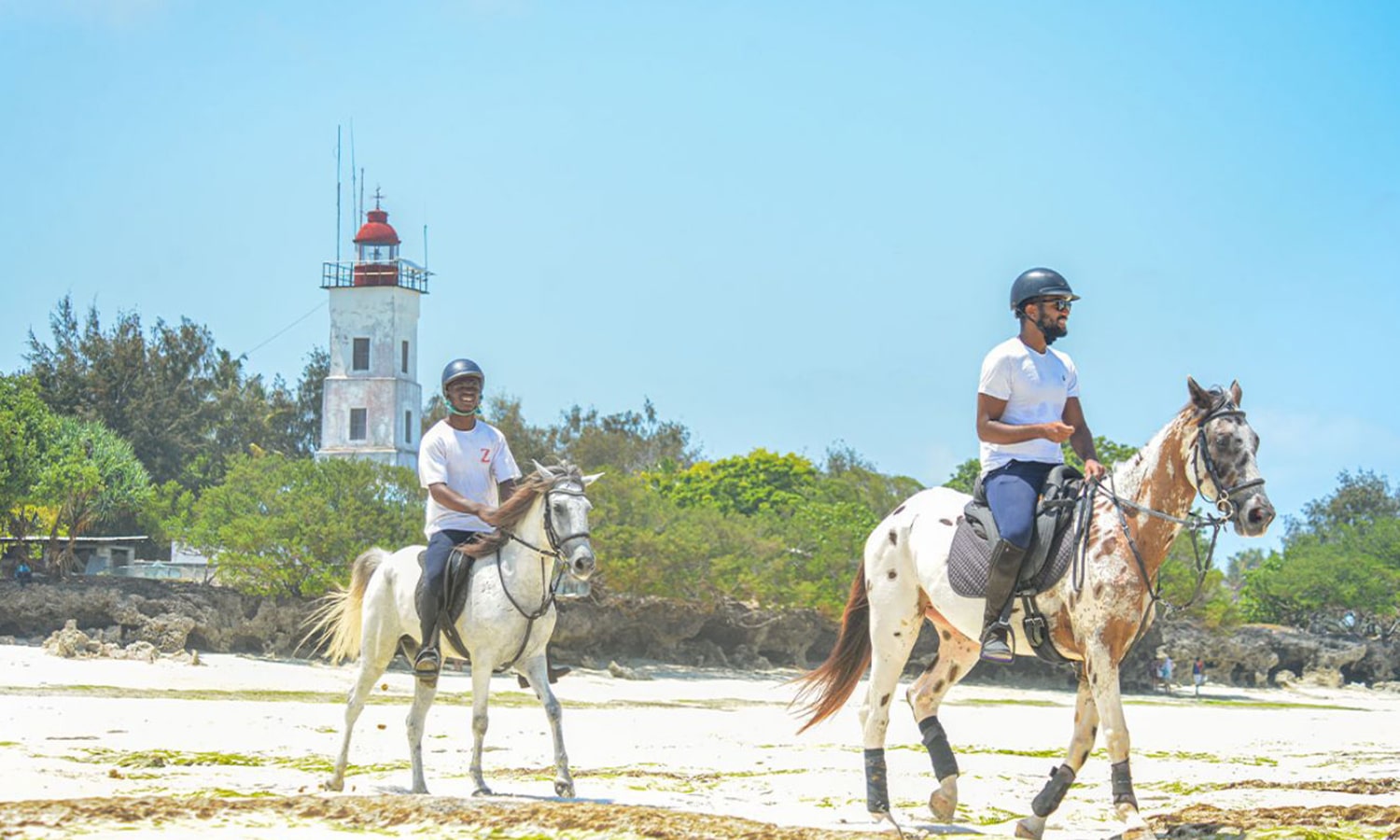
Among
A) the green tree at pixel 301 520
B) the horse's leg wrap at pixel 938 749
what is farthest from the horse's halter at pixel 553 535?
the green tree at pixel 301 520

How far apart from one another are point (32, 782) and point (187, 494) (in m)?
28.0

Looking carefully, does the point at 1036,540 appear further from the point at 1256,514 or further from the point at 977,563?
the point at 1256,514

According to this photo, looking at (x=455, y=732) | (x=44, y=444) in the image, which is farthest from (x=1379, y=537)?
(x=455, y=732)

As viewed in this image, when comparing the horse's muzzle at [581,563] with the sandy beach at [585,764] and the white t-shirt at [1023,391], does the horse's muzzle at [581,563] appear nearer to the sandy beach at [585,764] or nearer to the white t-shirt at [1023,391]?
the sandy beach at [585,764]

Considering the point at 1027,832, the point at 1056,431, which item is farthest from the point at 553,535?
the point at 1027,832

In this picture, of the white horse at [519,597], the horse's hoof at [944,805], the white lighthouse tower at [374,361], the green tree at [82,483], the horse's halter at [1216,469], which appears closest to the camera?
the horse's halter at [1216,469]

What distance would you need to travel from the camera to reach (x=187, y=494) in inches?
1454

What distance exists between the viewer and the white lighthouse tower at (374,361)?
5853cm

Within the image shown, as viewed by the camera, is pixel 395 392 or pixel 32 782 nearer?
pixel 32 782

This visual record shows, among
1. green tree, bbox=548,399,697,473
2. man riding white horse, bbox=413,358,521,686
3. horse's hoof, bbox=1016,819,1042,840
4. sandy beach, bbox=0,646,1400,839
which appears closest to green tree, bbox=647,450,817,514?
green tree, bbox=548,399,697,473

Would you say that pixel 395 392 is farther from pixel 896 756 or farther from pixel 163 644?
pixel 896 756

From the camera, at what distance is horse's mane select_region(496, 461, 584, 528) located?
10.8 m

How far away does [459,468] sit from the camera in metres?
11.2

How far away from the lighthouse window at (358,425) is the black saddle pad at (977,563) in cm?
5098
